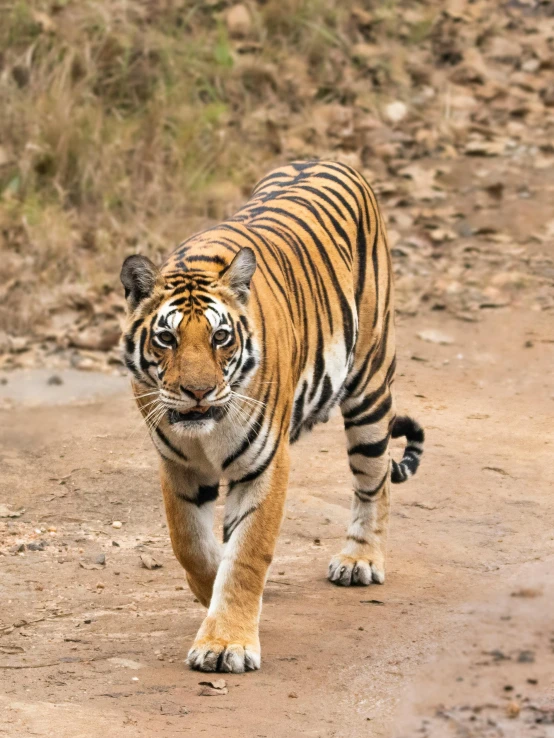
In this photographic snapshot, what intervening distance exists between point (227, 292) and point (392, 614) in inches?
54.5

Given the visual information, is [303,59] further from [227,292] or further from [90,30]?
[227,292]

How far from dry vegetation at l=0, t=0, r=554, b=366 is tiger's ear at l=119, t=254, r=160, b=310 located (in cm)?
377

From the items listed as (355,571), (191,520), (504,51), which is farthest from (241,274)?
(504,51)

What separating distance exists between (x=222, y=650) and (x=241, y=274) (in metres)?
1.15

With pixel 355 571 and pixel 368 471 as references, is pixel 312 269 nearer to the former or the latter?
pixel 368 471

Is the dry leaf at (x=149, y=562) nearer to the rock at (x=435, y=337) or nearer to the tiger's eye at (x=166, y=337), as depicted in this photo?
the tiger's eye at (x=166, y=337)

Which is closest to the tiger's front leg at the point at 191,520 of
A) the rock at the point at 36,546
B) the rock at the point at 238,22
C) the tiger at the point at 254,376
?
the tiger at the point at 254,376

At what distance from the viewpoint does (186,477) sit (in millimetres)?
4270

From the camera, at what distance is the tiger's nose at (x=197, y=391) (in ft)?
12.4

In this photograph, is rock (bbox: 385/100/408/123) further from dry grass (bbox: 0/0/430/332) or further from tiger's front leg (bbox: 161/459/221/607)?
tiger's front leg (bbox: 161/459/221/607)

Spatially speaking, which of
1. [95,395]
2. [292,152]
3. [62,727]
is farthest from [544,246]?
[62,727]

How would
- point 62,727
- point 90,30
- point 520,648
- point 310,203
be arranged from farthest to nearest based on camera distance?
1. point 90,30
2. point 310,203
3. point 520,648
4. point 62,727

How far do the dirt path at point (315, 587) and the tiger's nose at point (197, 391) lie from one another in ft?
2.82

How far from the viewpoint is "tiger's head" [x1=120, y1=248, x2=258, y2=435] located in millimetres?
3824
